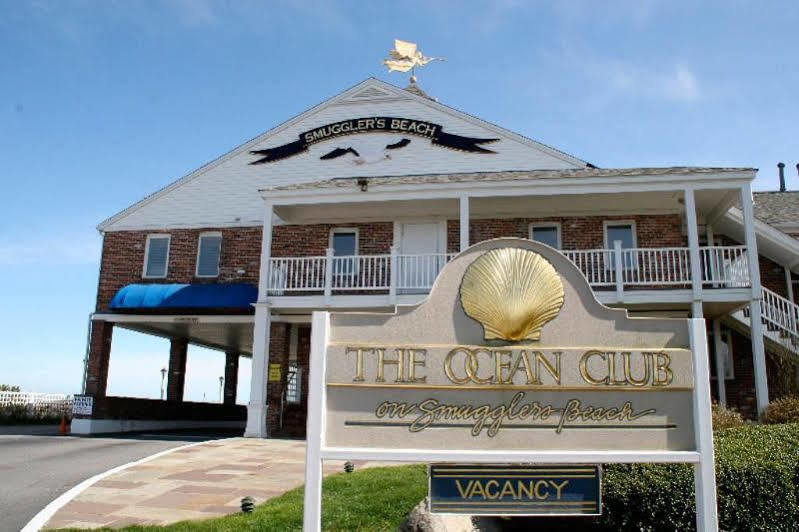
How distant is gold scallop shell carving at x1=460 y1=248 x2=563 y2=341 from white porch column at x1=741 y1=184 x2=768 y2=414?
11376mm

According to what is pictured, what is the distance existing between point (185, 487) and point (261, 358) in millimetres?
7409

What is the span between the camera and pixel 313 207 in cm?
1834

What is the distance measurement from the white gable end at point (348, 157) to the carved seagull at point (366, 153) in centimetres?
3

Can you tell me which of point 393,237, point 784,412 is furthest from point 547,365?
point 393,237

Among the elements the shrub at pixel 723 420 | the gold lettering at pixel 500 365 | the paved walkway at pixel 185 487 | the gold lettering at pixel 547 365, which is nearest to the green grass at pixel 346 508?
the paved walkway at pixel 185 487

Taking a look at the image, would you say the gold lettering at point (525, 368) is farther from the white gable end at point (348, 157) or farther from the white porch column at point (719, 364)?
the white gable end at point (348, 157)

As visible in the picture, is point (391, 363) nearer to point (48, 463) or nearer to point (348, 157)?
point (48, 463)

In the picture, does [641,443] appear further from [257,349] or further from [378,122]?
[378,122]

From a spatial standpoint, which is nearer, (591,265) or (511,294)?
(511,294)

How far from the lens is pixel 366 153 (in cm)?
1997

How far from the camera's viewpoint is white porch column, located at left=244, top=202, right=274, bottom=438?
16.0 meters

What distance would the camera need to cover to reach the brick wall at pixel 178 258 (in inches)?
779

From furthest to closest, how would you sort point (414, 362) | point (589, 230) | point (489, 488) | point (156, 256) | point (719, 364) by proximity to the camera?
point (156, 256) < point (589, 230) < point (719, 364) < point (414, 362) < point (489, 488)

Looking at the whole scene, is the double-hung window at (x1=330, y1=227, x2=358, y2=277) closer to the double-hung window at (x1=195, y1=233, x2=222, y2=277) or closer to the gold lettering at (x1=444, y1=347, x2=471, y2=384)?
the double-hung window at (x1=195, y1=233, x2=222, y2=277)
